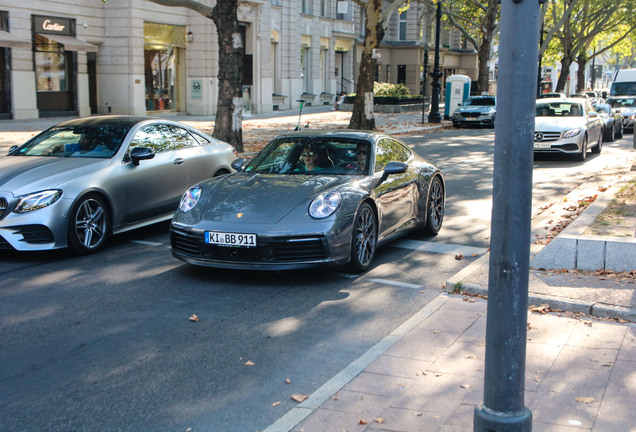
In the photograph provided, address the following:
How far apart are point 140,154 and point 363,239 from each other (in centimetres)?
300

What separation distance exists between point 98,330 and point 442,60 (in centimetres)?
6499

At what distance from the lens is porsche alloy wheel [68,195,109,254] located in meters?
7.89

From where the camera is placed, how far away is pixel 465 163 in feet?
58.0

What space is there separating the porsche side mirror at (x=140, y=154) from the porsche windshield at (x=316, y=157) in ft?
4.31

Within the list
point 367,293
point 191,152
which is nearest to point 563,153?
point 191,152

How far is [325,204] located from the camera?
7.06 metres

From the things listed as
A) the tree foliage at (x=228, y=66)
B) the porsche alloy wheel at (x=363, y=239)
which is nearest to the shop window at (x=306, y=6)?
the tree foliage at (x=228, y=66)

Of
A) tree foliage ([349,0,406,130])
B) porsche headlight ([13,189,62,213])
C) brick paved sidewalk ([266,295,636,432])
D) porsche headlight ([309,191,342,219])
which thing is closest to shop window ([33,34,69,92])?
tree foliage ([349,0,406,130])

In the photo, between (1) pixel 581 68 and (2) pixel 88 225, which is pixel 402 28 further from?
(2) pixel 88 225

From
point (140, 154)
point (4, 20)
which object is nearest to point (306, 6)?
point (4, 20)

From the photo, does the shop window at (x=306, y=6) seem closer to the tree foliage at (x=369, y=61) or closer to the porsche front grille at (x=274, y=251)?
the tree foliage at (x=369, y=61)

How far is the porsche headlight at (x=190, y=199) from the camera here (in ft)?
24.2

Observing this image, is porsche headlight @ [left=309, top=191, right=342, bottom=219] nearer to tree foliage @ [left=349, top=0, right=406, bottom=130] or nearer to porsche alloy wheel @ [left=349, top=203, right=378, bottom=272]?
porsche alloy wheel @ [left=349, top=203, right=378, bottom=272]

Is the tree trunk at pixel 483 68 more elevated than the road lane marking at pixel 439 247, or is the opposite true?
the tree trunk at pixel 483 68
